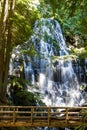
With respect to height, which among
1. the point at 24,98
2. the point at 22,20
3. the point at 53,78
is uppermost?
the point at 22,20

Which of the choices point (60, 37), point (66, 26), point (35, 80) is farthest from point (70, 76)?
point (66, 26)

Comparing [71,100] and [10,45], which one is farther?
[71,100]

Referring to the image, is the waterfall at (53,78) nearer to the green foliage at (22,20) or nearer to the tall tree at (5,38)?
the green foliage at (22,20)

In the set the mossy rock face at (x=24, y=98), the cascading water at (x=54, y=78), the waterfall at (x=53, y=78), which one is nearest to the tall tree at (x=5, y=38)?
the mossy rock face at (x=24, y=98)

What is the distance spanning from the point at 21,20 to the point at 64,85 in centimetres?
Answer: 911

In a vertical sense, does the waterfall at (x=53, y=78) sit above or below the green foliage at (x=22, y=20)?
below

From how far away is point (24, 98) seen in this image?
16562mm

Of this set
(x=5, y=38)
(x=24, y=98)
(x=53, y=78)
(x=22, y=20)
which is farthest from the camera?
(x=53, y=78)

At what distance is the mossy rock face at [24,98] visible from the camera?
16.3 metres

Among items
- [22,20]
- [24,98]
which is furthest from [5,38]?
[24,98]

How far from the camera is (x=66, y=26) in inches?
1099

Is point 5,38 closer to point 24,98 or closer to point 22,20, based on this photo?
point 22,20

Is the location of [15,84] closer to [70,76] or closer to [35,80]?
[35,80]

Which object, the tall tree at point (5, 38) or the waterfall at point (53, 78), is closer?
the tall tree at point (5, 38)
